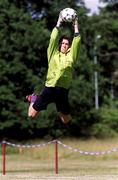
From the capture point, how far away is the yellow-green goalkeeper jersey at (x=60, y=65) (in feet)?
39.7

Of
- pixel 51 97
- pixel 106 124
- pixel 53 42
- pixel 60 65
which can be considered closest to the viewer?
pixel 53 42

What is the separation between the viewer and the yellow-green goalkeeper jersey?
12094mm

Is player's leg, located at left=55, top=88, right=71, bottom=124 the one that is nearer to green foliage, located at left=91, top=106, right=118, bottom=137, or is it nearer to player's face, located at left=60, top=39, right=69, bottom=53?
player's face, located at left=60, top=39, right=69, bottom=53

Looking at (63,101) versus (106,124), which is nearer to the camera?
(63,101)

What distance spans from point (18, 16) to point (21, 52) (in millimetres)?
2616

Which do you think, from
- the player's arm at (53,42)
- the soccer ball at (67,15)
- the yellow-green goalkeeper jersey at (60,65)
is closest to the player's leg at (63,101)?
the yellow-green goalkeeper jersey at (60,65)

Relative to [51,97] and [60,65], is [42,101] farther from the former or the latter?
[60,65]

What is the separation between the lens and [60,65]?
1213 cm

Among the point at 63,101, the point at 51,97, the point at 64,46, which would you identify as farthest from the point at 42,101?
the point at 64,46

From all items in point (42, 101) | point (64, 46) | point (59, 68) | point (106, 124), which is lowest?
point (42, 101)

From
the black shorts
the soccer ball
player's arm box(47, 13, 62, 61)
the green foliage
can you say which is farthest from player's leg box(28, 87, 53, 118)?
the green foliage

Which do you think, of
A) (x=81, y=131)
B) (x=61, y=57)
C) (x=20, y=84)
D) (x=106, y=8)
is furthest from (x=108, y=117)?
(x=61, y=57)

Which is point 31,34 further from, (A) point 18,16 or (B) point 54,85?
(B) point 54,85

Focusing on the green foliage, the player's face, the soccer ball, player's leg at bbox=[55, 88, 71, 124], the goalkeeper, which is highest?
the green foliage
